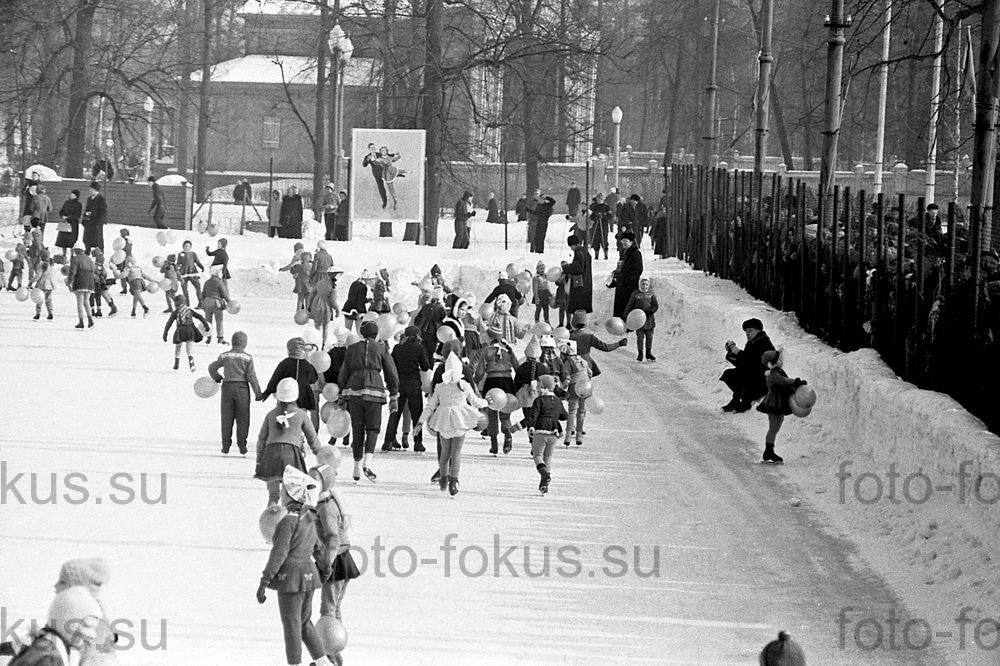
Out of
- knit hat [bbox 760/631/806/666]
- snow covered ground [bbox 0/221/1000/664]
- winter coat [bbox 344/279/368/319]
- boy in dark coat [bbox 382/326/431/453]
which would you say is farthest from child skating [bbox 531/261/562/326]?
knit hat [bbox 760/631/806/666]

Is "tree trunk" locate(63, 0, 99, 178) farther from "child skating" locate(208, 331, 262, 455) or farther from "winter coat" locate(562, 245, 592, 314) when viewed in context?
"child skating" locate(208, 331, 262, 455)

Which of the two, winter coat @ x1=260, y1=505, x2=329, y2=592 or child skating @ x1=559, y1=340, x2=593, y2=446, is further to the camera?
child skating @ x1=559, y1=340, x2=593, y2=446

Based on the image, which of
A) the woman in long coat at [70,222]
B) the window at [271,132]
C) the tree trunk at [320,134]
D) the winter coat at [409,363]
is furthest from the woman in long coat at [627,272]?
the window at [271,132]

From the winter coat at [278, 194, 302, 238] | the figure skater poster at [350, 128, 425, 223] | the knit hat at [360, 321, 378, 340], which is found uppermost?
the figure skater poster at [350, 128, 425, 223]

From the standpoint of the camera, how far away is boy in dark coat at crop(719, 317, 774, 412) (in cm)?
2095

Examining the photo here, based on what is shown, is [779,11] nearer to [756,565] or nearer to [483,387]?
[483,387]

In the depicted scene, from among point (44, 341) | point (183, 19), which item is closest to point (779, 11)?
point (183, 19)

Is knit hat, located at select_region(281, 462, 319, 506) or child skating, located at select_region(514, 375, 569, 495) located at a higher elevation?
knit hat, located at select_region(281, 462, 319, 506)

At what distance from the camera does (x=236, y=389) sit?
695 inches

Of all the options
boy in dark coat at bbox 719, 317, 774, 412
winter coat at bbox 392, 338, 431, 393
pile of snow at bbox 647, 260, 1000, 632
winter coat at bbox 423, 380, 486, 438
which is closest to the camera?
pile of snow at bbox 647, 260, 1000, 632

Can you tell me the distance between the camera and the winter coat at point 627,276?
95.9 feet

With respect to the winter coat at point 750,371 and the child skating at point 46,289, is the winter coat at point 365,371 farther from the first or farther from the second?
the child skating at point 46,289

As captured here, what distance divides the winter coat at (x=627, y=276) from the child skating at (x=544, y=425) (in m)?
12.9

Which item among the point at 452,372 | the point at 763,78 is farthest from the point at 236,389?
the point at 763,78
